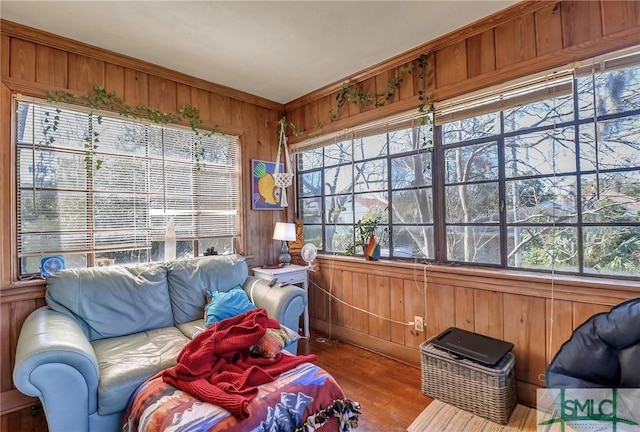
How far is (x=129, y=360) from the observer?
1766 millimetres

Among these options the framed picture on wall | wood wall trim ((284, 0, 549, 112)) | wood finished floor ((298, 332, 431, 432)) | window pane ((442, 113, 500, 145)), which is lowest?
wood finished floor ((298, 332, 431, 432))

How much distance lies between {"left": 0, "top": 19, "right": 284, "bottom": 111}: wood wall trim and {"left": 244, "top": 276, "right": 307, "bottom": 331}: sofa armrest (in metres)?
2.04

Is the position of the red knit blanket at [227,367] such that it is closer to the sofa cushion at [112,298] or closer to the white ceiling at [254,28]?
the sofa cushion at [112,298]

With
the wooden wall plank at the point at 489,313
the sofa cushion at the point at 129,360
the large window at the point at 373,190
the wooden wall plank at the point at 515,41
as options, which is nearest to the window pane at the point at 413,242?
the large window at the point at 373,190

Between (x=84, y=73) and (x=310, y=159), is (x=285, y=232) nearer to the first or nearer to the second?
(x=310, y=159)

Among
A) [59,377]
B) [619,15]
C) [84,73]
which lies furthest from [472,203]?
[84,73]

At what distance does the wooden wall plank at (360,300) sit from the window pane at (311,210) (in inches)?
32.8

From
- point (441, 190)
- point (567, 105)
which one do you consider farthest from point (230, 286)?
point (567, 105)

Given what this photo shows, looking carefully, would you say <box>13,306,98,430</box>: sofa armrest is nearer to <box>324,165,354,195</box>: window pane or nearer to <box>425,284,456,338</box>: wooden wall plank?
<box>425,284,456,338</box>: wooden wall plank

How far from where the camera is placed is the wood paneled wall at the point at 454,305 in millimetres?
1862

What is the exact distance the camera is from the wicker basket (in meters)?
1.83

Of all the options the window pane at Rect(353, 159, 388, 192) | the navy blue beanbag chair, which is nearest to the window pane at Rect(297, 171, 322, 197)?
the window pane at Rect(353, 159, 388, 192)

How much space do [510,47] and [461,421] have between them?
96.3 inches

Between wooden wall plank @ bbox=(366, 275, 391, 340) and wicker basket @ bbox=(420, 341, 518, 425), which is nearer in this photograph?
wicker basket @ bbox=(420, 341, 518, 425)
